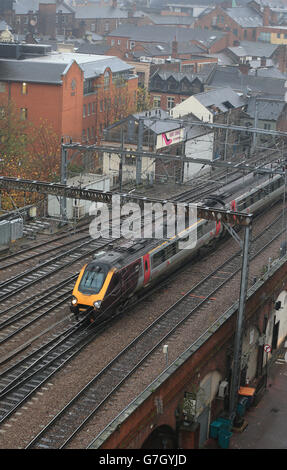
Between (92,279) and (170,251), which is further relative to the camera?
(170,251)

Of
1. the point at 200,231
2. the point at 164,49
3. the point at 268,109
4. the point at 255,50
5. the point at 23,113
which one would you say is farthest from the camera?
the point at 255,50

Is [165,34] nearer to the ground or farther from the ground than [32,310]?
farther from the ground

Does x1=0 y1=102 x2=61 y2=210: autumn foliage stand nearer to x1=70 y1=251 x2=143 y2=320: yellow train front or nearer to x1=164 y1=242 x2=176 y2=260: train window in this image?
x1=164 y1=242 x2=176 y2=260: train window

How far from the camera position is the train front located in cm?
2636

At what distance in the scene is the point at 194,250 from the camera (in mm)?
35125

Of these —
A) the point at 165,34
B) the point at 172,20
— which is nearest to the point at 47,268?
the point at 165,34

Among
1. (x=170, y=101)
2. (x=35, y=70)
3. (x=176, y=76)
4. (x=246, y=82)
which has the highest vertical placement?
(x=35, y=70)

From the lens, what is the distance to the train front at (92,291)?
86.5 ft

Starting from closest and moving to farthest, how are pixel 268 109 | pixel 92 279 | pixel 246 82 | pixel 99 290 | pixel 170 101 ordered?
pixel 99 290
pixel 92 279
pixel 268 109
pixel 170 101
pixel 246 82

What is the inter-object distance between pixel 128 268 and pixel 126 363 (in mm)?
4594

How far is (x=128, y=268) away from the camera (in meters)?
27.9

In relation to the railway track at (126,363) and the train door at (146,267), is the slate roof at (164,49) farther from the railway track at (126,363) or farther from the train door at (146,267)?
the train door at (146,267)

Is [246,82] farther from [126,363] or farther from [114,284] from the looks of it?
[126,363]

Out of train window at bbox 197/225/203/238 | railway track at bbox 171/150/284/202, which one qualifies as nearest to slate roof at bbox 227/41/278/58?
railway track at bbox 171/150/284/202
